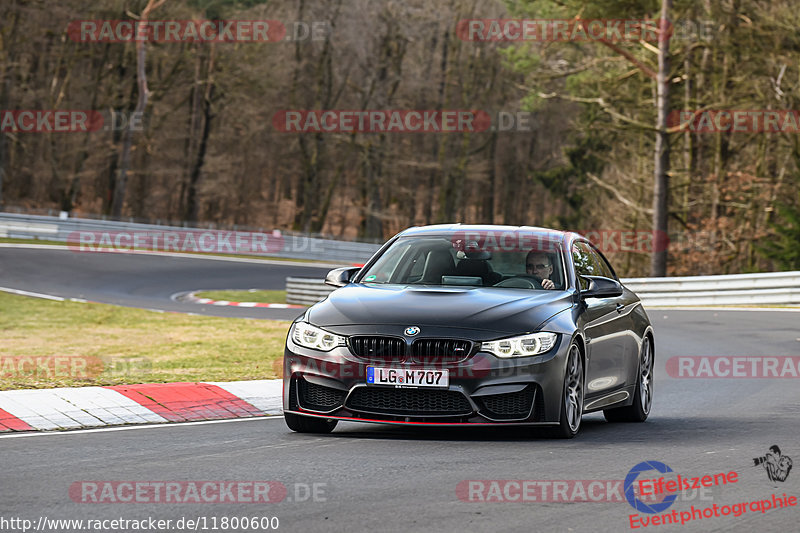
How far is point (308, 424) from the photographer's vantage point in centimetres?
923

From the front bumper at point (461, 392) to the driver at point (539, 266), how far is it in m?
1.16

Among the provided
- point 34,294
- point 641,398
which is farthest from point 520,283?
point 34,294

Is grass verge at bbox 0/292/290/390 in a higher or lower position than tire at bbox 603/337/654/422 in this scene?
lower

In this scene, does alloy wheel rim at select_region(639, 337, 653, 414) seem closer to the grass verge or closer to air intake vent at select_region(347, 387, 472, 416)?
air intake vent at select_region(347, 387, 472, 416)

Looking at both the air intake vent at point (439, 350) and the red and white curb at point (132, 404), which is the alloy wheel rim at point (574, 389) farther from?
the red and white curb at point (132, 404)

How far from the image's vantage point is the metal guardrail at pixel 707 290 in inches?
1105

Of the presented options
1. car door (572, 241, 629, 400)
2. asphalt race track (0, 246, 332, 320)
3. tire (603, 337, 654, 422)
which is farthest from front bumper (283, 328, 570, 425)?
asphalt race track (0, 246, 332, 320)

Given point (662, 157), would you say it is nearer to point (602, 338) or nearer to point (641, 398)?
point (641, 398)

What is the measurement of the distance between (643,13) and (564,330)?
33.9 m

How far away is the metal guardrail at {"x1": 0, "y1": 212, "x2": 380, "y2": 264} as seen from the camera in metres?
45.5

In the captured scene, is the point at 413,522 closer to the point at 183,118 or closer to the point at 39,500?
the point at 39,500

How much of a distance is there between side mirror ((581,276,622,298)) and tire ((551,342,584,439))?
0.63 metres

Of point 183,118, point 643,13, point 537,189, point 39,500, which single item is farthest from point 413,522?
point 537,189

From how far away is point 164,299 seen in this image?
3148cm
